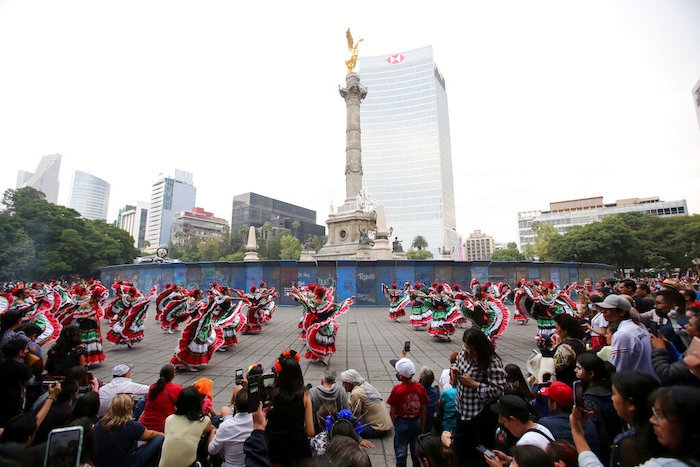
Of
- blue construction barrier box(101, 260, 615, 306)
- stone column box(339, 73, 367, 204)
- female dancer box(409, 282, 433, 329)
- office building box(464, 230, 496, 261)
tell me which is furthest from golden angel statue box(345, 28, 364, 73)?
office building box(464, 230, 496, 261)

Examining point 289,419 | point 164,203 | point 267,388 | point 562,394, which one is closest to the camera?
point 562,394

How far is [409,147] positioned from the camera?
102312 mm

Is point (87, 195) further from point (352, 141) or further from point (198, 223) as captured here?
point (352, 141)

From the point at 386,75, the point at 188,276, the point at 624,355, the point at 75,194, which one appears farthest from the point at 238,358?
the point at 75,194

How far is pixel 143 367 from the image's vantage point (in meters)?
7.17

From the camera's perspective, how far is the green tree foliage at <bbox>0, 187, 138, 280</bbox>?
33.1 meters

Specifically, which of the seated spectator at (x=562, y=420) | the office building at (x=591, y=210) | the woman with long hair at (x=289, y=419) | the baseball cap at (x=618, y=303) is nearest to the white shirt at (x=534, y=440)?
the seated spectator at (x=562, y=420)

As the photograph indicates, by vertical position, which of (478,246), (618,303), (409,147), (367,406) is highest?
(409,147)

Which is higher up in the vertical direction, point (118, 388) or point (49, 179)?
point (49, 179)

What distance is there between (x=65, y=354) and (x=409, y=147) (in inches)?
4166

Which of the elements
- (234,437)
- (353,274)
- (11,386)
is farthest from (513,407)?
(353,274)

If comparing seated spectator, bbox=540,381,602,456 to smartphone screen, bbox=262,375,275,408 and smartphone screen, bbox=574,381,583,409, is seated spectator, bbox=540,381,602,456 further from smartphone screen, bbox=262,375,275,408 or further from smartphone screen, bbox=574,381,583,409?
smartphone screen, bbox=262,375,275,408

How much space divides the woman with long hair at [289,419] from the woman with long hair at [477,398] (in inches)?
59.9

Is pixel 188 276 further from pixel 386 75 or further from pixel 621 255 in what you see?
pixel 386 75
